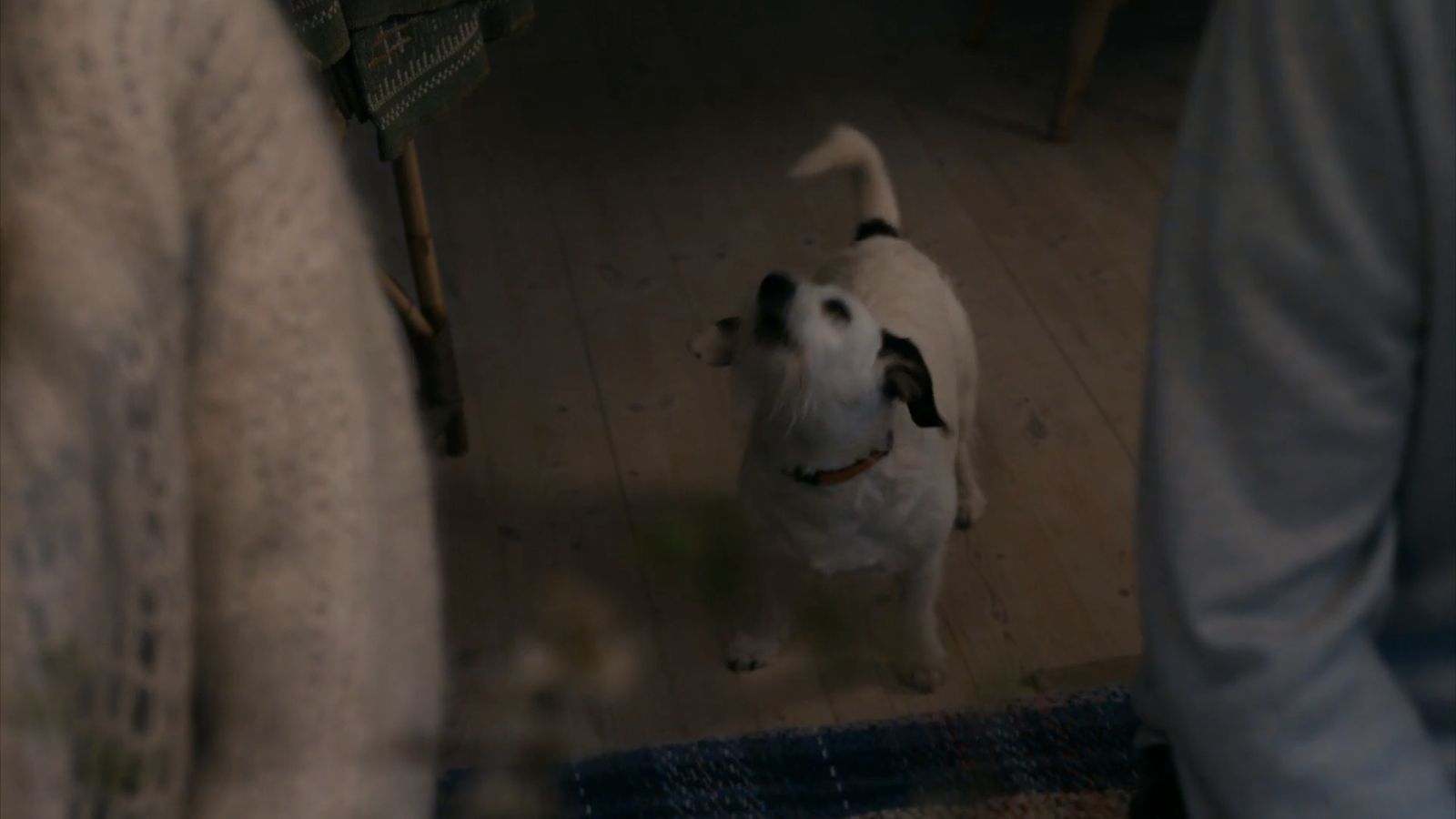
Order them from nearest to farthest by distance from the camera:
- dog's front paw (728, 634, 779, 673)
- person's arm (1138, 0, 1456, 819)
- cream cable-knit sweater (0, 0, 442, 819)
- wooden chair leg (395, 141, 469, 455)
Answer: cream cable-knit sweater (0, 0, 442, 819) → dog's front paw (728, 634, 779, 673) → person's arm (1138, 0, 1456, 819) → wooden chair leg (395, 141, 469, 455)

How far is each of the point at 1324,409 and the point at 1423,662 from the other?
16cm

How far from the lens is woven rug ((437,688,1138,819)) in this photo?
56 cm

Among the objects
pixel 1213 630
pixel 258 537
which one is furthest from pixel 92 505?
pixel 1213 630

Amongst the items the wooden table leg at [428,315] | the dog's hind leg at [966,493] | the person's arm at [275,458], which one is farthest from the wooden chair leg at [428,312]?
the person's arm at [275,458]

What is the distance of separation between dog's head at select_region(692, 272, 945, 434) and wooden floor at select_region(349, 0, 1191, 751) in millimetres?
103

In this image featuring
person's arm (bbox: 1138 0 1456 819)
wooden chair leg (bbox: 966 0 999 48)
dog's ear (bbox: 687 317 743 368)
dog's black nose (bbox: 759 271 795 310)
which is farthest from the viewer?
wooden chair leg (bbox: 966 0 999 48)

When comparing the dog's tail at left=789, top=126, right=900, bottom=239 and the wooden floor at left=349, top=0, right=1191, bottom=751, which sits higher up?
the dog's tail at left=789, top=126, right=900, bottom=239

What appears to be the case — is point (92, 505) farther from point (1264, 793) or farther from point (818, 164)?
point (818, 164)

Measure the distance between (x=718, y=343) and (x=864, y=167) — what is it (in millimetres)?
444

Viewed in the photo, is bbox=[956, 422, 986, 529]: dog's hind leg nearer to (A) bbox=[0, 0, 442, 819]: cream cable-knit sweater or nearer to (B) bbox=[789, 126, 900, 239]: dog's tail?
(B) bbox=[789, 126, 900, 239]: dog's tail

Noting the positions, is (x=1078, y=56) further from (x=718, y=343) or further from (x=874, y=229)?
(x=718, y=343)

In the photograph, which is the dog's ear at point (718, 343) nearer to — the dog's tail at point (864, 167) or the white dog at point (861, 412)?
the white dog at point (861, 412)

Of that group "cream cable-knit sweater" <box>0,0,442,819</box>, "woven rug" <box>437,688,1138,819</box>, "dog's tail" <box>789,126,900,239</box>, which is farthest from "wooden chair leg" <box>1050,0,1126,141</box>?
"cream cable-knit sweater" <box>0,0,442,819</box>

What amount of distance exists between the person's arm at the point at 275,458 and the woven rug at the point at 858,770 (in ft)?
0.69
